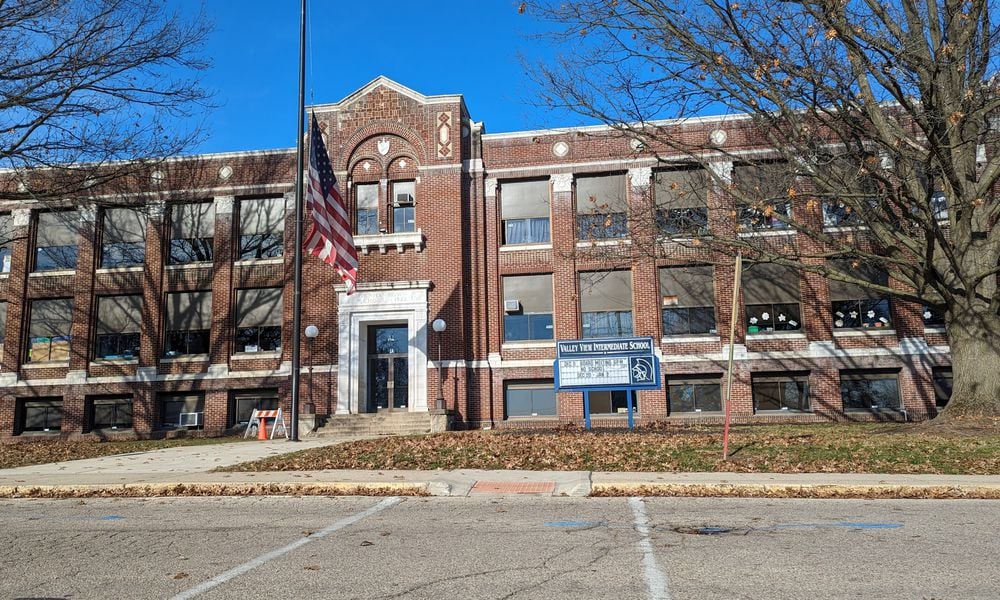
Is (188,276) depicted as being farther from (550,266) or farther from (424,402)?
(550,266)

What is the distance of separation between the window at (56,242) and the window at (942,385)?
31.1m

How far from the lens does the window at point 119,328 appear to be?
2631 cm

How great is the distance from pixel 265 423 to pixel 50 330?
10.6 meters

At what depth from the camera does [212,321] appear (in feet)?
84.3

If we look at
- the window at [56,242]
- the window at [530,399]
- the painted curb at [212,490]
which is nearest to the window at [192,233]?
the window at [56,242]

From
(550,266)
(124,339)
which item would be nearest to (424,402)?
(550,266)

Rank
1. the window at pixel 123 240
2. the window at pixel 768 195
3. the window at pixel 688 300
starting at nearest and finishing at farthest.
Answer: the window at pixel 768 195 → the window at pixel 688 300 → the window at pixel 123 240

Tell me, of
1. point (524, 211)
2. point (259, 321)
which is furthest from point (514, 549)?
point (259, 321)

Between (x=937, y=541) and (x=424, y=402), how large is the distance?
18537 millimetres

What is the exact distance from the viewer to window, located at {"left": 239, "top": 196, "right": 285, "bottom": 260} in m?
26.2

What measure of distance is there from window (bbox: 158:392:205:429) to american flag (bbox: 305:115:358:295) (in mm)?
9046

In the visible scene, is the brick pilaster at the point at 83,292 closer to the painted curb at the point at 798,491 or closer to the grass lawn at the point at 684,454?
the grass lawn at the point at 684,454

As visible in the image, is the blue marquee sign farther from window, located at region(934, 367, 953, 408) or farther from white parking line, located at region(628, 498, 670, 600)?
white parking line, located at region(628, 498, 670, 600)

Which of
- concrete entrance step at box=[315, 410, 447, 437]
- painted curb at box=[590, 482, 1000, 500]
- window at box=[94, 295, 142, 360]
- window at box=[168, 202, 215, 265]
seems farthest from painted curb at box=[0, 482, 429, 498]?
window at box=[168, 202, 215, 265]
